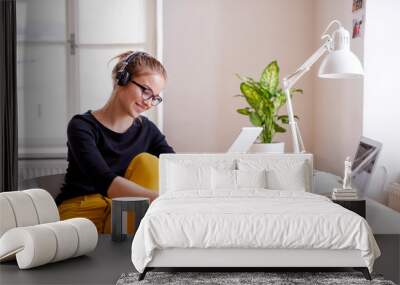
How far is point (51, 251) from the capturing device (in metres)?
4.08

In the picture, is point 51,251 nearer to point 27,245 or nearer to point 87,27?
point 27,245

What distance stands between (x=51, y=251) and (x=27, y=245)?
15 cm

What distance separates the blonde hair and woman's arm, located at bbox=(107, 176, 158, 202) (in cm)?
87

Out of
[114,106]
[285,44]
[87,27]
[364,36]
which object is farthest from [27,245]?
[285,44]

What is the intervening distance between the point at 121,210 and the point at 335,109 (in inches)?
91.5

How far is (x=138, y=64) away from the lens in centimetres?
→ 616

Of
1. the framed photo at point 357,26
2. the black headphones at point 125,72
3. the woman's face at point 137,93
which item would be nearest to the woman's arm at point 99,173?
the woman's face at point 137,93

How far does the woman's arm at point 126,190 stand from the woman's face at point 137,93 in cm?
57

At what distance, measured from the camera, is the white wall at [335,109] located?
5.87 m

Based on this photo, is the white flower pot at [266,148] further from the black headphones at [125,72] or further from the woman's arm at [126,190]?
the black headphones at [125,72]

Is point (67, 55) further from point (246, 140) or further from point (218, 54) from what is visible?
point (246, 140)

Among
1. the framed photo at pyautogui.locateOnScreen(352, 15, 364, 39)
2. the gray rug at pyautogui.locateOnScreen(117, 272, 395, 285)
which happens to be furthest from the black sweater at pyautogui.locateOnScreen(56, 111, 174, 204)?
the gray rug at pyautogui.locateOnScreen(117, 272, 395, 285)

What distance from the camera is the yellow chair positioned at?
594 centimetres

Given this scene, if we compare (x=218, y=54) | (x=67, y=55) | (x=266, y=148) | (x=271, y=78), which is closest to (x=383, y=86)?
(x=271, y=78)
